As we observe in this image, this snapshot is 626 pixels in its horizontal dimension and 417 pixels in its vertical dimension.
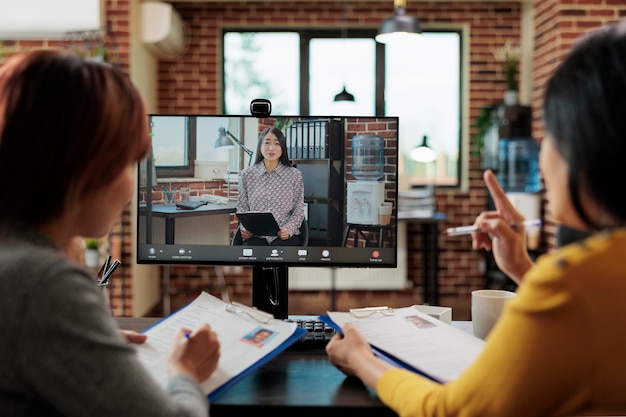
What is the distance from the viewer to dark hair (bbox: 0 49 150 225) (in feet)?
2.68

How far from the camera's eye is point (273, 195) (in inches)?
58.9

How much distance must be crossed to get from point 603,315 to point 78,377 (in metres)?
0.63

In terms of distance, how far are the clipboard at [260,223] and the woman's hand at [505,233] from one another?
461mm

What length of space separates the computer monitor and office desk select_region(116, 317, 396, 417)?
0.36 metres

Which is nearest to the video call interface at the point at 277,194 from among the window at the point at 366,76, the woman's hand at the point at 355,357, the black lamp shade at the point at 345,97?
the woman's hand at the point at 355,357

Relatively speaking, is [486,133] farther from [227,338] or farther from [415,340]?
[227,338]

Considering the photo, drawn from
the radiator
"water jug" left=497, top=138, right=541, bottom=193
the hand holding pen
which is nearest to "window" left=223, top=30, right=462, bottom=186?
"water jug" left=497, top=138, right=541, bottom=193

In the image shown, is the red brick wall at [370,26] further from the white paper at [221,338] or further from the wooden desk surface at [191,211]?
the white paper at [221,338]

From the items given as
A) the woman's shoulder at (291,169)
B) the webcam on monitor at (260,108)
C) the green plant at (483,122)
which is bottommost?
the woman's shoulder at (291,169)

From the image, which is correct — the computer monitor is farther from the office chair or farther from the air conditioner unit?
the air conditioner unit

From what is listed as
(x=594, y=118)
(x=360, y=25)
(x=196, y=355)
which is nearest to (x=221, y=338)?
(x=196, y=355)

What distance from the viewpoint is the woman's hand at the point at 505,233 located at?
4.36 feet

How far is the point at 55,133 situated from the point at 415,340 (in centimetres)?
74

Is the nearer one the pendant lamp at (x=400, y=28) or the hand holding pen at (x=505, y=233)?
the hand holding pen at (x=505, y=233)
